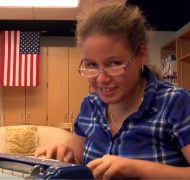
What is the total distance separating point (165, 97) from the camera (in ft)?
2.88

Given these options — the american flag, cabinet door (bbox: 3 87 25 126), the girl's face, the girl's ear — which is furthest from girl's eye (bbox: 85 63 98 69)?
cabinet door (bbox: 3 87 25 126)

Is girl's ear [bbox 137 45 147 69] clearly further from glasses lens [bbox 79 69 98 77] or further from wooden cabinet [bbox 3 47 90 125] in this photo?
wooden cabinet [bbox 3 47 90 125]

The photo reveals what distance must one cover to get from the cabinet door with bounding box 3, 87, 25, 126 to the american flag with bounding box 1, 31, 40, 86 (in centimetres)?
26

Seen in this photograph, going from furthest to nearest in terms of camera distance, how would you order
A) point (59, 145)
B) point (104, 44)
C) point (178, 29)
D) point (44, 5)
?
point (178, 29) → point (44, 5) → point (59, 145) → point (104, 44)

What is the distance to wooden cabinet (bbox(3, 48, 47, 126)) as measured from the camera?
203 inches

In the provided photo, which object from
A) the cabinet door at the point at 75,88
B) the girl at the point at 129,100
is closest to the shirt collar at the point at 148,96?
the girl at the point at 129,100

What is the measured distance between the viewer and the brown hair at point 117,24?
2.84 feet

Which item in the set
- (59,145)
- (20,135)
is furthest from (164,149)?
(20,135)

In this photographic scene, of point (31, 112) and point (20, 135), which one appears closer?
point (20, 135)

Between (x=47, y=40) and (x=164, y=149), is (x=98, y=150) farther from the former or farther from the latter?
(x=47, y=40)

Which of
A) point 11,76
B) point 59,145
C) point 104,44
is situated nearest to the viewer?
point 104,44

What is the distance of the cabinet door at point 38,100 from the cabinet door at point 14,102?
9cm

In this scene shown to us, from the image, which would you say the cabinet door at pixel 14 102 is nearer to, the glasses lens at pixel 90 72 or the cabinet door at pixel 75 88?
the cabinet door at pixel 75 88

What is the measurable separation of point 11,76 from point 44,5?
5.13 feet
